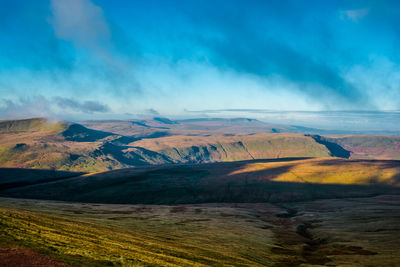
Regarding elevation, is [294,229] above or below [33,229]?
below

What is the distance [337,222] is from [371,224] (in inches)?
732

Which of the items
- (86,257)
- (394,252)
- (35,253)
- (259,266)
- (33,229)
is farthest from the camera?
(394,252)

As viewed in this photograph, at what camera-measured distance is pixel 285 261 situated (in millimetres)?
62750

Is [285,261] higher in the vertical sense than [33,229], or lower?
lower

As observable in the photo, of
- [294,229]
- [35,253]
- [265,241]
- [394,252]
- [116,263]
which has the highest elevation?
[35,253]

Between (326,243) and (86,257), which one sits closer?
(86,257)

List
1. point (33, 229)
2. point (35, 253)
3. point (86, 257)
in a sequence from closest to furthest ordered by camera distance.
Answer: point (35, 253) < point (86, 257) < point (33, 229)

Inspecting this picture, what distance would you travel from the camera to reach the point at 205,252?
2334 inches

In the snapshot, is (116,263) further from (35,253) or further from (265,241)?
(265,241)

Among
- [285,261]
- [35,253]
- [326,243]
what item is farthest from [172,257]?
[326,243]

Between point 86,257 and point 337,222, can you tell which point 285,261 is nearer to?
point 86,257

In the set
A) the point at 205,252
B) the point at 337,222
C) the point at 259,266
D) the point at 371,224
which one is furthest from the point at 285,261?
the point at 337,222

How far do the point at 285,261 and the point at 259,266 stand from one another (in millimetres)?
13130

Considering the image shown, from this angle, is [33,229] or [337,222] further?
[337,222]
